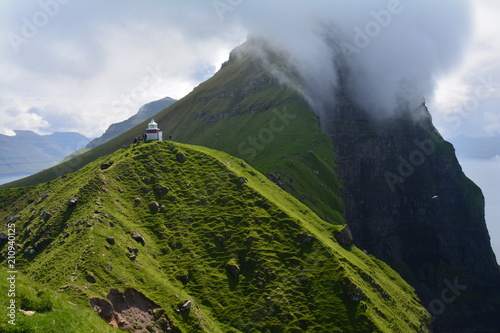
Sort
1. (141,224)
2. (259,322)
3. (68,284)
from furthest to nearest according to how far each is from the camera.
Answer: (141,224) → (259,322) → (68,284)

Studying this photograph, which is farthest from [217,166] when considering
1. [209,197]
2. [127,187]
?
[127,187]

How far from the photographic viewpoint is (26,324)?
27.6 m

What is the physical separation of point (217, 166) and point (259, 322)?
5413cm

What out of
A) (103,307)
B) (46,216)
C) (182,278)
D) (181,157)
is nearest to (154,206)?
(182,278)

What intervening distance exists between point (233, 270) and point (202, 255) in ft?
29.4


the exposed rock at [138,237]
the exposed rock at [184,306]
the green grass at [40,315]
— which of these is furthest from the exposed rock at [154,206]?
the green grass at [40,315]

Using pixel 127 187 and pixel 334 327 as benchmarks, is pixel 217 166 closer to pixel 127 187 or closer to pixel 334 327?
pixel 127 187

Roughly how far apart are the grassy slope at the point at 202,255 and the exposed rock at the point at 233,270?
1278mm

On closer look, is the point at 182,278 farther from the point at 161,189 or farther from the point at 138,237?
the point at 161,189

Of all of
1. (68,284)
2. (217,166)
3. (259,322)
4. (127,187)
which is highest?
(217,166)

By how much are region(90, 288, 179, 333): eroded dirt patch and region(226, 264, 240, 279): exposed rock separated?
2378 centimetres

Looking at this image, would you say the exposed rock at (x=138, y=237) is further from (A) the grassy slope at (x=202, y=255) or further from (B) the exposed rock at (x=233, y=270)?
(B) the exposed rock at (x=233, y=270)

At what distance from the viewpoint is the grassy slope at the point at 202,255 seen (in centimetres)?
7419

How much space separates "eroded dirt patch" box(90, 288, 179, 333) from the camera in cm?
6175
